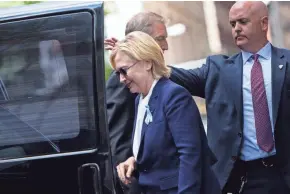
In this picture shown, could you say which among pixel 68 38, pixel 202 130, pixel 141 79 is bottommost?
pixel 202 130

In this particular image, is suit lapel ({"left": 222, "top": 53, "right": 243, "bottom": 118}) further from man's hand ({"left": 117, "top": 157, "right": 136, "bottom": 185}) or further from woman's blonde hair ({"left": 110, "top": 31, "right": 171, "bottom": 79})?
man's hand ({"left": 117, "top": 157, "right": 136, "bottom": 185})

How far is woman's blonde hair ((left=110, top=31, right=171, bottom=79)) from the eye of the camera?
10.6 ft

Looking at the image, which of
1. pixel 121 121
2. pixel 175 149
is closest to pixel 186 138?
pixel 175 149

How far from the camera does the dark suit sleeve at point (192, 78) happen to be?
4.07m

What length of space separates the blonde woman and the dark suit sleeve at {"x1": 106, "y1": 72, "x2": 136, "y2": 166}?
31cm

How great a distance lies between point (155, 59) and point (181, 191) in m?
0.62

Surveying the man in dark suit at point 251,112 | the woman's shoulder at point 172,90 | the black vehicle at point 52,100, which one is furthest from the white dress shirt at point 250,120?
the black vehicle at point 52,100

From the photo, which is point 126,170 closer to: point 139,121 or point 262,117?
point 139,121

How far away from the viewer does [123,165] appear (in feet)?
10.9

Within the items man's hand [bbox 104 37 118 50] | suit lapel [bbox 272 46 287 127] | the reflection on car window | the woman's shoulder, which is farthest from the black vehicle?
suit lapel [bbox 272 46 287 127]

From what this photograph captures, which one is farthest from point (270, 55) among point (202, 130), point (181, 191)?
point (181, 191)

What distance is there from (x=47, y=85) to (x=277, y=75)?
1.33 metres

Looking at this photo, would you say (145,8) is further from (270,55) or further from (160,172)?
(160,172)

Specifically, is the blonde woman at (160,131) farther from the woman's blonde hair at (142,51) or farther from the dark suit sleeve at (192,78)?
the dark suit sleeve at (192,78)
